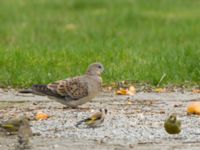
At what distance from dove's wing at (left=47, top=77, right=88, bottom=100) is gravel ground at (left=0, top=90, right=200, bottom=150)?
0.59ft

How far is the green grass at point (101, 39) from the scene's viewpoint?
13.6 m

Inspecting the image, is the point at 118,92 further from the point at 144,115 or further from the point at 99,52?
the point at 99,52

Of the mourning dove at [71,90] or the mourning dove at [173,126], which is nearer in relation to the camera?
the mourning dove at [173,126]

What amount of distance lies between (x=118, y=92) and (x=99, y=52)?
2997 mm

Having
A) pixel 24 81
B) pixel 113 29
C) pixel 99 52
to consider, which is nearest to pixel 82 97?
pixel 24 81

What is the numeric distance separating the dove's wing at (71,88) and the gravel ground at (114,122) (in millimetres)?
181

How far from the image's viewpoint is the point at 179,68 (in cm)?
1383

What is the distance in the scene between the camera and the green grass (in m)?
13.6

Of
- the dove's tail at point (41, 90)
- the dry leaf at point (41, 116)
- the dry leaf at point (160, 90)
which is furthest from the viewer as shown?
the dry leaf at point (160, 90)

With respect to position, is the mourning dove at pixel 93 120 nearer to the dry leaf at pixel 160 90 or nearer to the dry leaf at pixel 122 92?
the dry leaf at pixel 122 92

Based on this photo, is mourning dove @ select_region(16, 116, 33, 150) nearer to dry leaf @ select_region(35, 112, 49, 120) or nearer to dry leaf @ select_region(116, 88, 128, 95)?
dry leaf @ select_region(35, 112, 49, 120)

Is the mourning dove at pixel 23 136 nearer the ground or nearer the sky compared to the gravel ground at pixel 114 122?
nearer the sky

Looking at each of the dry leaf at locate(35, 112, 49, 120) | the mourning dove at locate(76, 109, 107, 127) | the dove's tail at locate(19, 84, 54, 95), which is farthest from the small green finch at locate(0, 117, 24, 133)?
the dove's tail at locate(19, 84, 54, 95)

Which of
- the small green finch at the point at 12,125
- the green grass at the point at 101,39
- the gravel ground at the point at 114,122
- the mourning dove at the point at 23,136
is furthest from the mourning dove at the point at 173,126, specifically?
the green grass at the point at 101,39
